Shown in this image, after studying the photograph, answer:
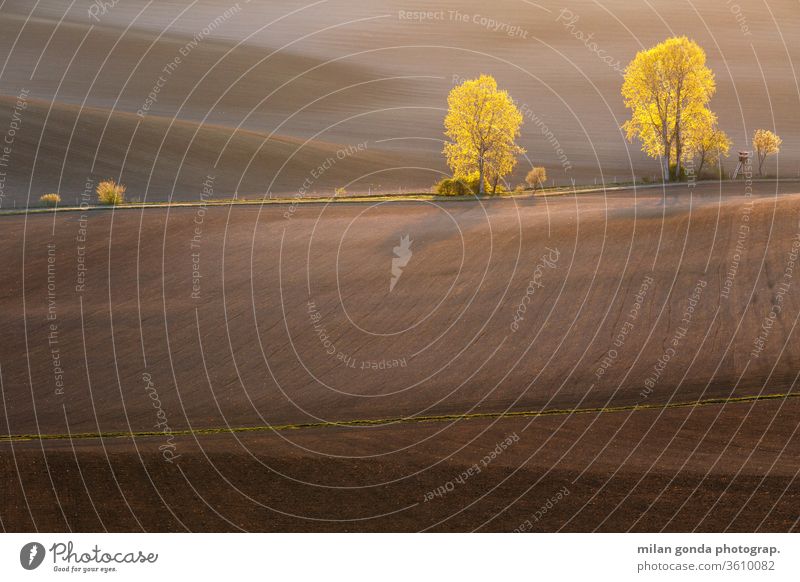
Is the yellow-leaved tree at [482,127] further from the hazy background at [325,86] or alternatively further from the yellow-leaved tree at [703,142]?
the hazy background at [325,86]

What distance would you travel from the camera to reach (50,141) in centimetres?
8962

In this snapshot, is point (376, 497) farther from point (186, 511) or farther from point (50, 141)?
point (50, 141)

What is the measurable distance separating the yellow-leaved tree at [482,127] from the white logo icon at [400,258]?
15.0 metres

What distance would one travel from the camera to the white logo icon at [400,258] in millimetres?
45656

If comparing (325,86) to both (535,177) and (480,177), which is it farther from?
(480,177)

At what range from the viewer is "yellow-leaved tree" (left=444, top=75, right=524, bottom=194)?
64.5 meters

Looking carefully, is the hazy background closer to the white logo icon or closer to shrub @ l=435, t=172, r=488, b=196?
shrub @ l=435, t=172, r=488, b=196

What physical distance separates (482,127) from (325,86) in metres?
75.1

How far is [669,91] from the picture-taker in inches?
2692

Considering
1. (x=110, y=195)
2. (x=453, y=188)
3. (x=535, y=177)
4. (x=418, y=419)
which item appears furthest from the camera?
(x=535, y=177)

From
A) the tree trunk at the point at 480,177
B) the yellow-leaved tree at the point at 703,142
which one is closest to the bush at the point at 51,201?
the tree trunk at the point at 480,177

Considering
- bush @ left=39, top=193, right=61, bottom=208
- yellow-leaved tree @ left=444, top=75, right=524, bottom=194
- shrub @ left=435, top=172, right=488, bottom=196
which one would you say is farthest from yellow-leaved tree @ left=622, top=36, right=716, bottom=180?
bush @ left=39, top=193, right=61, bottom=208

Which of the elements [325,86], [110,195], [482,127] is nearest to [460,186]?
[482,127]

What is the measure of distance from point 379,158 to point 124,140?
2457 cm
